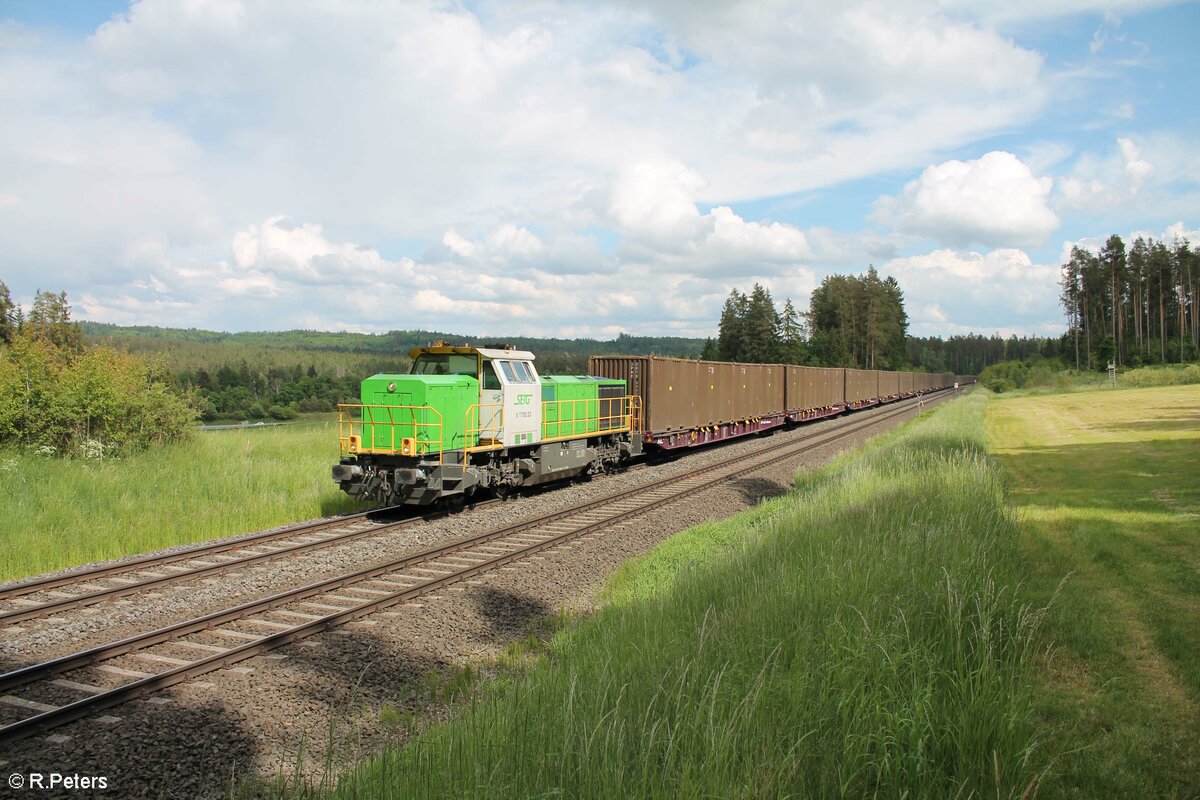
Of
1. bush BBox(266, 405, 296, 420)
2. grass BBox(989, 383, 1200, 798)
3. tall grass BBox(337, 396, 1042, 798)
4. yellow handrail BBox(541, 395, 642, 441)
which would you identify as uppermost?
yellow handrail BBox(541, 395, 642, 441)

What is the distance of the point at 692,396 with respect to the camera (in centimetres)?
2480

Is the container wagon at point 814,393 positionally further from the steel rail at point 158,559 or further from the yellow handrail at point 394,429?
the steel rail at point 158,559

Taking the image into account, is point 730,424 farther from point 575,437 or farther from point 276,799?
point 276,799

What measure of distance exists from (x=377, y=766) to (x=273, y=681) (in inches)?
118

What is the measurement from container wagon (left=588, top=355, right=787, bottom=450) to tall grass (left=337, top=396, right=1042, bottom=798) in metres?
14.4

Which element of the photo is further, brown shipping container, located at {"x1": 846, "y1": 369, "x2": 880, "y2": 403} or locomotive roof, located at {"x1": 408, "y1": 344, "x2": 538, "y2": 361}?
brown shipping container, located at {"x1": 846, "y1": 369, "x2": 880, "y2": 403}

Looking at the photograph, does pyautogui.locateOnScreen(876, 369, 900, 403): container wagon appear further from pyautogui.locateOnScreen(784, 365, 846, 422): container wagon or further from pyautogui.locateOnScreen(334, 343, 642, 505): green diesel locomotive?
pyautogui.locateOnScreen(334, 343, 642, 505): green diesel locomotive

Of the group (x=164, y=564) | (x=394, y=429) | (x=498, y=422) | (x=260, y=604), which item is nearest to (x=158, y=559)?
(x=164, y=564)

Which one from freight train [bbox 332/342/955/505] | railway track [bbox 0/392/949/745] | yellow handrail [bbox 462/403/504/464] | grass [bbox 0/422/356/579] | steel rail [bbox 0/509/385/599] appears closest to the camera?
railway track [bbox 0/392/949/745]

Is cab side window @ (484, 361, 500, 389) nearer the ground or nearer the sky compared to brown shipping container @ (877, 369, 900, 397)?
nearer the sky

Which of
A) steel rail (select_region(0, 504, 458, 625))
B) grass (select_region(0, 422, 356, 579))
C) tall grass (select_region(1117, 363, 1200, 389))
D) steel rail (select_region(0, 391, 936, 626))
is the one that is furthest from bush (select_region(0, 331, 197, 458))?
tall grass (select_region(1117, 363, 1200, 389))

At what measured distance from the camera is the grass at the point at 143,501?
11.2 metres

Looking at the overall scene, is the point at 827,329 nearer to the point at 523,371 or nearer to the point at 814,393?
the point at 814,393

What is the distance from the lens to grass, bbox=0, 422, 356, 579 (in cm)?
1117
